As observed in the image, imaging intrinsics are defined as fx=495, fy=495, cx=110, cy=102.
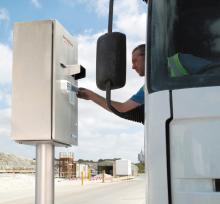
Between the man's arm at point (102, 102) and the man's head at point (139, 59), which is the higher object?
the man's head at point (139, 59)

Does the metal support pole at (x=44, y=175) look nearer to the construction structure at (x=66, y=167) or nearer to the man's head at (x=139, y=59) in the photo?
the man's head at (x=139, y=59)

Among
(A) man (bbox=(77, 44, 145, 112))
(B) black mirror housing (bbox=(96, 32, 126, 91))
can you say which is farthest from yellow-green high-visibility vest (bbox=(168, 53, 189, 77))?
(A) man (bbox=(77, 44, 145, 112))

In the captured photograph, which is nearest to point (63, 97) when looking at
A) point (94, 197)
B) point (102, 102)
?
point (102, 102)

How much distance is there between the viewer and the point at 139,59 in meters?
3.75

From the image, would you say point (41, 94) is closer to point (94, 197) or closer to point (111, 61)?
point (111, 61)

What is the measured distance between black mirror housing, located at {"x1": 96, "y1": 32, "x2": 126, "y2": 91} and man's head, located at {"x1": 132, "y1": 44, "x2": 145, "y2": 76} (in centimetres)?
44

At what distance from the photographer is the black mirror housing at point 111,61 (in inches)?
126

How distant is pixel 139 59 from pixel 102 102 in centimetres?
49

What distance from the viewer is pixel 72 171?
6219 centimetres

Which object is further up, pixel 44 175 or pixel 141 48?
pixel 141 48

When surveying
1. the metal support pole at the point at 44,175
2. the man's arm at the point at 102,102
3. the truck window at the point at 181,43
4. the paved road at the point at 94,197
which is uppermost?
the truck window at the point at 181,43

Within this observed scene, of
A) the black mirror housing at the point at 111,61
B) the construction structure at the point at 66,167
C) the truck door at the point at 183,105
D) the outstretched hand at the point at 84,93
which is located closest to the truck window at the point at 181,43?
the truck door at the point at 183,105

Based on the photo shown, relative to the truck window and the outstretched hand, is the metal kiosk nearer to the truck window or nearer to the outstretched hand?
the outstretched hand

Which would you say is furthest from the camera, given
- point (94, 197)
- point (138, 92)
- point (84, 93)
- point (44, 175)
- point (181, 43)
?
point (94, 197)
